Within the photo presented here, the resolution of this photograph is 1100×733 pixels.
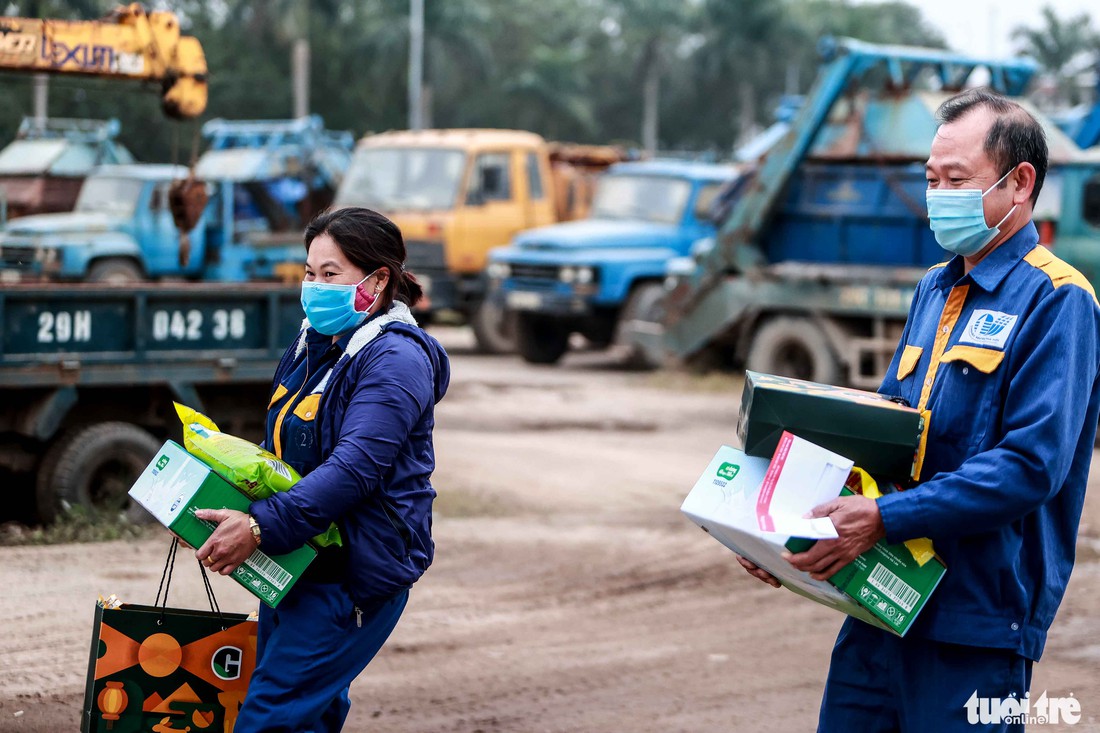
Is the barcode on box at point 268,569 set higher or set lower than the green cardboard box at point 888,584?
lower

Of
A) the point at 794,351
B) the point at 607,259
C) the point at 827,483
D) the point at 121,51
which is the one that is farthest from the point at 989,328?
the point at 607,259

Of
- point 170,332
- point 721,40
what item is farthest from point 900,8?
point 170,332

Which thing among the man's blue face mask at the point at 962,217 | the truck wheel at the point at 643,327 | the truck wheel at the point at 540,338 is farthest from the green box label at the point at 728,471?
the truck wheel at the point at 540,338

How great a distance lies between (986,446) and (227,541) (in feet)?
5.28

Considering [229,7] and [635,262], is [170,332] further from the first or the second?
[229,7]

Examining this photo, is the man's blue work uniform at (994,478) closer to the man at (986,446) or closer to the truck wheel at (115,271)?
the man at (986,446)

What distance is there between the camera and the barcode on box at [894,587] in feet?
9.22

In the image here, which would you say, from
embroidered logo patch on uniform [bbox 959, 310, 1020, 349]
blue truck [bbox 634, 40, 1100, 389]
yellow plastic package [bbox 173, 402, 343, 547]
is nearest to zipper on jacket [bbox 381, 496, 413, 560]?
yellow plastic package [bbox 173, 402, 343, 547]

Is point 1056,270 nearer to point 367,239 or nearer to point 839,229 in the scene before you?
point 367,239

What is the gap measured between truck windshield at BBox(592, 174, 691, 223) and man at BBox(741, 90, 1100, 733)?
1524 cm

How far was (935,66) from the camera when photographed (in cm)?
1439

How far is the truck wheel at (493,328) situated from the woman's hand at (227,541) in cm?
1516

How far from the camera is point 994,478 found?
2.70m

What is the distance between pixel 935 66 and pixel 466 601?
9.49 meters
